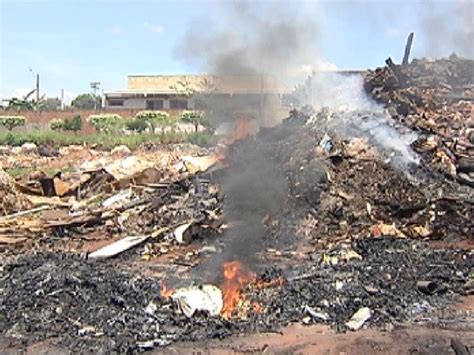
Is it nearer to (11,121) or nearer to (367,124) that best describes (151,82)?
(11,121)

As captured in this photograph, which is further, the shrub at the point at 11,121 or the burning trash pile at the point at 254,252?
the shrub at the point at 11,121

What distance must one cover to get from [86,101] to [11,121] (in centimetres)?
2533

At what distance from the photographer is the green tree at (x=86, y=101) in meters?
60.0

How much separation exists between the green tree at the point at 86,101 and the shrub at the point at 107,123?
2080 cm

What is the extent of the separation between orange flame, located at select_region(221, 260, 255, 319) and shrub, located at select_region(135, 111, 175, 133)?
2776 cm

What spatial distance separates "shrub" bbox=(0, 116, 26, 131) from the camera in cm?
A: 3947

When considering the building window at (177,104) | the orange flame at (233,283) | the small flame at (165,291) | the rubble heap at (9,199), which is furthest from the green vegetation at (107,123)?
the small flame at (165,291)

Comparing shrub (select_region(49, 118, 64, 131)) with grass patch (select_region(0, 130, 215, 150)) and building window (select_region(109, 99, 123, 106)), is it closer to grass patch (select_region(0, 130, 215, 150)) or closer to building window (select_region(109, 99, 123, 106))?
grass patch (select_region(0, 130, 215, 150))

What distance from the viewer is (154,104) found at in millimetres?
48812

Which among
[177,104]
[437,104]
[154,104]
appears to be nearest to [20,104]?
[154,104]

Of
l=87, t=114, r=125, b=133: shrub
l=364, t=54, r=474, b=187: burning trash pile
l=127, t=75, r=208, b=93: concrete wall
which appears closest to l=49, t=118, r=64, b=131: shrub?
l=87, t=114, r=125, b=133: shrub

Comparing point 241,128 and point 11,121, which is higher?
point 241,128

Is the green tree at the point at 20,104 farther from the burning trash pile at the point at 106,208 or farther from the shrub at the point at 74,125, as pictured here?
the burning trash pile at the point at 106,208

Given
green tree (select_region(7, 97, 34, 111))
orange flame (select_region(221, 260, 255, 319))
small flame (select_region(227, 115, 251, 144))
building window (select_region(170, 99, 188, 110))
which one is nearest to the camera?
orange flame (select_region(221, 260, 255, 319))
